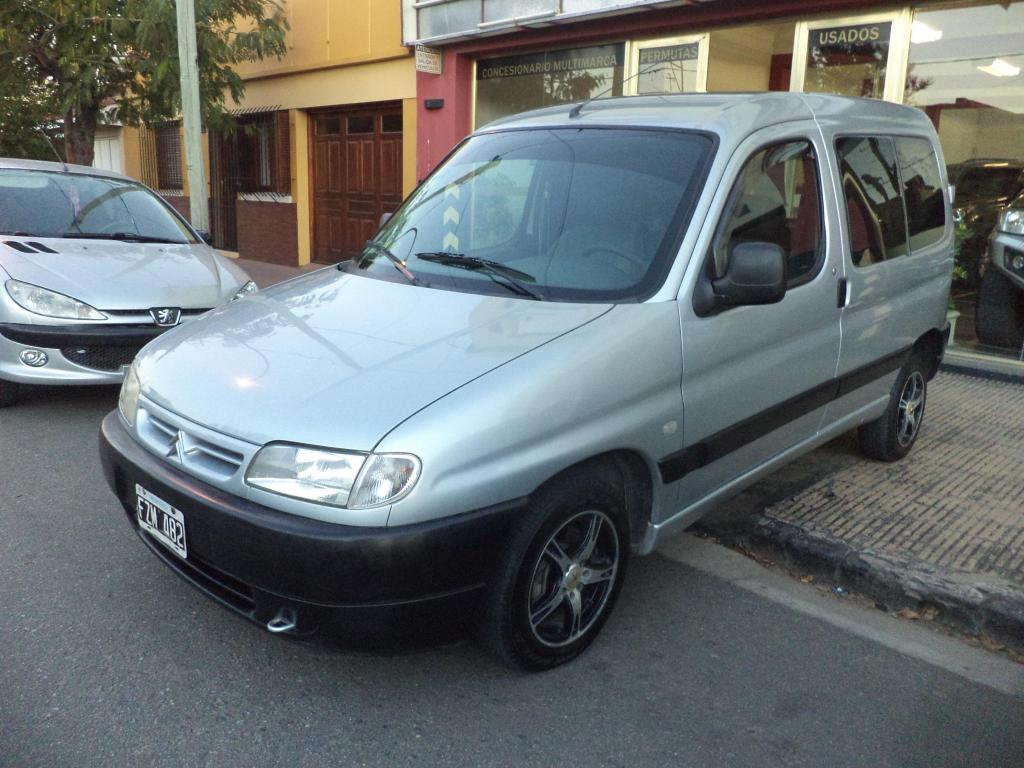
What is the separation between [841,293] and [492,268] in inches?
63.0

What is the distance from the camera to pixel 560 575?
2.82m

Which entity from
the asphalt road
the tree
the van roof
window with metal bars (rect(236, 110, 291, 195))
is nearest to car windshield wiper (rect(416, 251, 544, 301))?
the van roof

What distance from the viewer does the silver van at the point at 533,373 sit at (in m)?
2.42

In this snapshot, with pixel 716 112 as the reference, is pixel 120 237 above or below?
below

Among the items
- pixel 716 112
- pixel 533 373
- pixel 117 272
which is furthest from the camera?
pixel 117 272

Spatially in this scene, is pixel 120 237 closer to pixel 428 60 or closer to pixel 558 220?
pixel 558 220

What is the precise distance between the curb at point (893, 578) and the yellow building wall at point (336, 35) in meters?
9.05

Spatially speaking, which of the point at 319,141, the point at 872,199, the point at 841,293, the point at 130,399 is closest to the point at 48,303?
the point at 130,399

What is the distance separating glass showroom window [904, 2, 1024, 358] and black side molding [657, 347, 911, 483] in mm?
3239

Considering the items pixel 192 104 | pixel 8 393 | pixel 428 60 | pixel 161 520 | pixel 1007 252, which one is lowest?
pixel 8 393

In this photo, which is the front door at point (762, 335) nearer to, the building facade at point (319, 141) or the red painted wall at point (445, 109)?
the red painted wall at point (445, 109)

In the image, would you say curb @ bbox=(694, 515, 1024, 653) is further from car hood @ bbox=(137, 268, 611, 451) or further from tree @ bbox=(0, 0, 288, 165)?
tree @ bbox=(0, 0, 288, 165)

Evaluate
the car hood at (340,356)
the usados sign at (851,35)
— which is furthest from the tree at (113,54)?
the car hood at (340,356)

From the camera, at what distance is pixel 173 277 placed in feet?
18.7
